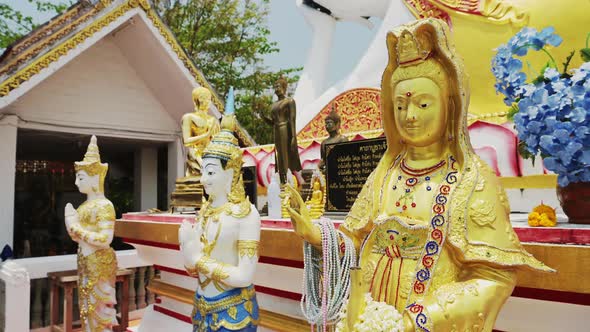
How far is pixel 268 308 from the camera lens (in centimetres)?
342

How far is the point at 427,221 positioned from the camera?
170cm

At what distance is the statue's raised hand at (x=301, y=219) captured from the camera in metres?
1.88

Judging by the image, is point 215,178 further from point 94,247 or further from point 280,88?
point 280,88

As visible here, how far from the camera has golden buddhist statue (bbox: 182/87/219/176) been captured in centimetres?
548

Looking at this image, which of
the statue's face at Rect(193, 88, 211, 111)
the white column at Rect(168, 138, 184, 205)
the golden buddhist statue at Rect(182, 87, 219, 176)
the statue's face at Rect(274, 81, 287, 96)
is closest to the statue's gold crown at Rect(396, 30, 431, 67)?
the statue's face at Rect(274, 81, 287, 96)

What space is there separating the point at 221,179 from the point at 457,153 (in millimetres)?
1328

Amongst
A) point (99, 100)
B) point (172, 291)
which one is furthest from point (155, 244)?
point (99, 100)

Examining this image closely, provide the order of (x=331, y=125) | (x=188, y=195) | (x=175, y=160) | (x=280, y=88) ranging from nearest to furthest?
1. (x=331, y=125)
2. (x=280, y=88)
3. (x=188, y=195)
4. (x=175, y=160)

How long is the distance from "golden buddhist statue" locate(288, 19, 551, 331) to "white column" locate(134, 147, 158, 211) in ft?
27.4

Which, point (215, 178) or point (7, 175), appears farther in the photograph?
point (7, 175)

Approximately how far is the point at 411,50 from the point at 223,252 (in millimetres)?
1420

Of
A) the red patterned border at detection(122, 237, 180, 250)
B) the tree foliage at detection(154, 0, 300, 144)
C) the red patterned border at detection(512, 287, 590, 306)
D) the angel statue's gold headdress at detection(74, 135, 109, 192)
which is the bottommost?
the red patterned border at detection(512, 287, 590, 306)

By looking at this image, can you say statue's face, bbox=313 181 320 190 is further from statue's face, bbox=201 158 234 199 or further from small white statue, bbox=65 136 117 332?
small white statue, bbox=65 136 117 332

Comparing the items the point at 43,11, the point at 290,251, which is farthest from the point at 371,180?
the point at 43,11
